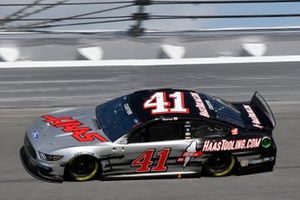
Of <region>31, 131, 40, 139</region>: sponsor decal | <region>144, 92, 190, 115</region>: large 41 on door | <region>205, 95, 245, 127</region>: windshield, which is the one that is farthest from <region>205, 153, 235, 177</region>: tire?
<region>31, 131, 40, 139</region>: sponsor decal

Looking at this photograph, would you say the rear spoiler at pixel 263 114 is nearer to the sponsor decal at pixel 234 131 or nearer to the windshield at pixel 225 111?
the windshield at pixel 225 111

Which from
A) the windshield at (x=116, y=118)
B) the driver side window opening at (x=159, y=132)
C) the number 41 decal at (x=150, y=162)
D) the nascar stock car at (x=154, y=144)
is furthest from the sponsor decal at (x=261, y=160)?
the windshield at (x=116, y=118)

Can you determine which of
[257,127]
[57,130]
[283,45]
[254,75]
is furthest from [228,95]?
[57,130]

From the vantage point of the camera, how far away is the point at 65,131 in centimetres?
900

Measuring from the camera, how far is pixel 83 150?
28.0ft

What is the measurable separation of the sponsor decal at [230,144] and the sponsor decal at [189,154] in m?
0.13

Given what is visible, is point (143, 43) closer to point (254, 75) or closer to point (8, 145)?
point (254, 75)

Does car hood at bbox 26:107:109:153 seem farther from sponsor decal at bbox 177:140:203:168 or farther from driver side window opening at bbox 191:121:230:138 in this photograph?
driver side window opening at bbox 191:121:230:138

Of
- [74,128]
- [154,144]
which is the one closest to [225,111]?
[154,144]

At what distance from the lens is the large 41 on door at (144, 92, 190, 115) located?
29.2 feet

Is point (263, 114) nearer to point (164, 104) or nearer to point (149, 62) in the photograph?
point (164, 104)

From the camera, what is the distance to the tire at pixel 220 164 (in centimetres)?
886

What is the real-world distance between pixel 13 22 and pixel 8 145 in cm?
391

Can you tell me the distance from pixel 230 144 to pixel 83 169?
2.15 metres
